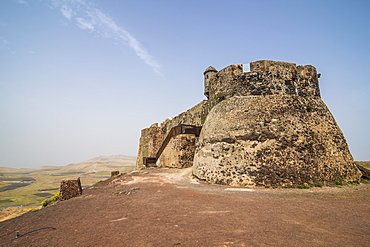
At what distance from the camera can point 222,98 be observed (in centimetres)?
1109

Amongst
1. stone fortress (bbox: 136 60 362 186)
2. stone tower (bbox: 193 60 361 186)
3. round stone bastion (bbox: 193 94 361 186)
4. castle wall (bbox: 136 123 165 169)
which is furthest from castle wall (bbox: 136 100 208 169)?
round stone bastion (bbox: 193 94 361 186)

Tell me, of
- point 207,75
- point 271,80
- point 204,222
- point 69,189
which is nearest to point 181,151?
point 207,75

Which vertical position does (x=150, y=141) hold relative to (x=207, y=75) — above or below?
below

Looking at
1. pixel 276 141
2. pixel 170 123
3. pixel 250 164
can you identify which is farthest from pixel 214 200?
pixel 170 123

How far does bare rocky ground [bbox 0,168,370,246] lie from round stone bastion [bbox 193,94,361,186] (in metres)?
1.99

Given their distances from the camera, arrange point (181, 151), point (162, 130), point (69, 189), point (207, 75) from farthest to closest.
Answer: point (162, 130), point (181, 151), point (207, 75), point (69, 189)

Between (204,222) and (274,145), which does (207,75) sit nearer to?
(274,145)

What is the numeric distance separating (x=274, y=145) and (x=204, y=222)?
5.83m

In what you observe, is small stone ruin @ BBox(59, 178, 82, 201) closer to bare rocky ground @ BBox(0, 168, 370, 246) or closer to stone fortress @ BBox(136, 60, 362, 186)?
bare rocky ground @ BBox(0, 168, 370, 246)

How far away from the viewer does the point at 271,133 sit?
8.82 m

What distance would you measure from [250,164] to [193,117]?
932 cm

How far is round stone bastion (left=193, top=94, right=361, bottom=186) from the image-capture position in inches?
321

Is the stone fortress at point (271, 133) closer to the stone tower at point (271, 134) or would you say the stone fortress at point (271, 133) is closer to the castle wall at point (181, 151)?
the stone tower at point (271, 134)

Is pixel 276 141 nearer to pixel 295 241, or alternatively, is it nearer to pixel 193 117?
pixel 295 241
